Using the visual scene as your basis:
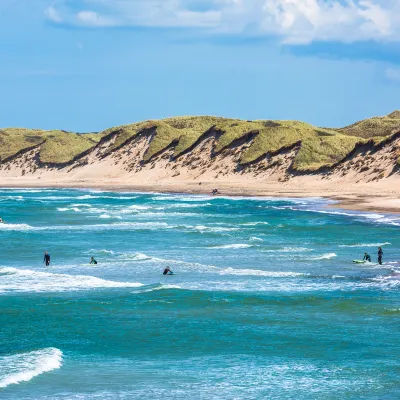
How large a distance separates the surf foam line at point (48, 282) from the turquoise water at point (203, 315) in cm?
9

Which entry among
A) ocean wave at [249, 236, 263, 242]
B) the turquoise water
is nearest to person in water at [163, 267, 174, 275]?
the turquoise water

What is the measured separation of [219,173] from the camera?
137 meters

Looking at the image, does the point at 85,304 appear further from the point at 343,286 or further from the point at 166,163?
the point at 166,163

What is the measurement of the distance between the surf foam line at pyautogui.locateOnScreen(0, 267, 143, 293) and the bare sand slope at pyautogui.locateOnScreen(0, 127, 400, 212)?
42148 millimetres

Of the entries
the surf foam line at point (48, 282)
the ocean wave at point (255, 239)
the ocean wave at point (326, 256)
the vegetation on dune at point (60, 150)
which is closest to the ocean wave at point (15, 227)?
the ocean wave at point (255, 239)

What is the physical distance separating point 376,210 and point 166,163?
75.1 metres

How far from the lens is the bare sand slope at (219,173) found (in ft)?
339

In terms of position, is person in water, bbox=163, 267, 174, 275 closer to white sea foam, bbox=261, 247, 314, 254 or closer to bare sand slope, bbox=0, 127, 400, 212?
white sea foam, bbox=261, 247, 314, 254

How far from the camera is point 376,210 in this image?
77375 millimetres

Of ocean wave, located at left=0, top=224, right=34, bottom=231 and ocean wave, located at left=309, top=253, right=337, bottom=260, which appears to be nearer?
ocean wave, located at left=309, top=253, right=337, bottom=260

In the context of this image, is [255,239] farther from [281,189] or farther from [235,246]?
[281,189]

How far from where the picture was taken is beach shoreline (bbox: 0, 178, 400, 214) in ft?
279

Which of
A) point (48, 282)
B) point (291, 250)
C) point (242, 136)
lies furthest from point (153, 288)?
point (242, 136)

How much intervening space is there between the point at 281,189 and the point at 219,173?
25150 millimetres
